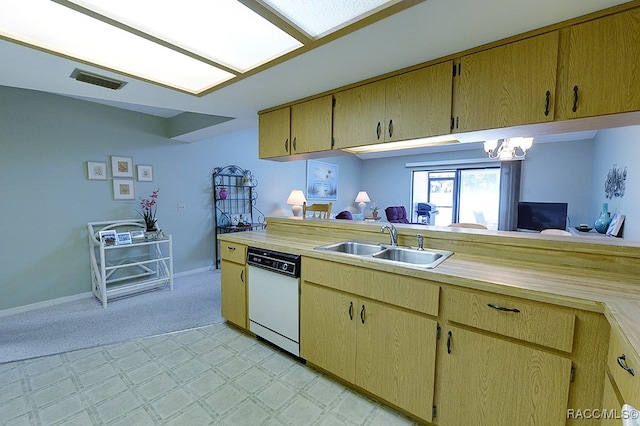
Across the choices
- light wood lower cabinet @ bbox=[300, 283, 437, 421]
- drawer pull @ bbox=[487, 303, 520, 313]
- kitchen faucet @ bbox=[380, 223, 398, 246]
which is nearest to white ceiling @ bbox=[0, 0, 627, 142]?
kitchen faucet @ bbox=[380, 223, 398, 246]

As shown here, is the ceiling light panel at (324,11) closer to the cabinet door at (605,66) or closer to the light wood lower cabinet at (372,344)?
the cabinet door at (605,66)

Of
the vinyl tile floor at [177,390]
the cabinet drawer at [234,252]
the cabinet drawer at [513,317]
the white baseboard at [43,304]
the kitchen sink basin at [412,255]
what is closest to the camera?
the cabinet drawer at [513,317]

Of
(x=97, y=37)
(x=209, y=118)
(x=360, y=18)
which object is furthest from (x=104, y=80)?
(x=360, y=18)

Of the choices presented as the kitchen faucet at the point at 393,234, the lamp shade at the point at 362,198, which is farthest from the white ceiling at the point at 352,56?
the lamp shade at the point at 362,198

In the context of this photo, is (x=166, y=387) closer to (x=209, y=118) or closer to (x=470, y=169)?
(x=209, y=118)

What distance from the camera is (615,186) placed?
3.10 m

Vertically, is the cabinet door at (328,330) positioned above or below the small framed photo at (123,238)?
below

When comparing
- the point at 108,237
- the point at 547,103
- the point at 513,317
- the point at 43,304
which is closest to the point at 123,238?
the point at 108,237

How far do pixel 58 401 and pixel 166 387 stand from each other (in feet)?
2.03

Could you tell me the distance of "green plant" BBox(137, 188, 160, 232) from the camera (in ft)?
12.3

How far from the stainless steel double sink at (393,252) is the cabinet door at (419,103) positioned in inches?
31.8

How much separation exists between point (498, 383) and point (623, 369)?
1.71 ft

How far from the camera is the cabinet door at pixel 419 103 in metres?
1.72

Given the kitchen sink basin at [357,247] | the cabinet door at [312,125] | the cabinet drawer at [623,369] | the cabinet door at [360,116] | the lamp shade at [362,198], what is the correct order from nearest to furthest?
the cabinet drawer at [623,369]
the cabinet door at [360,116]
the kitchen sink basin at [357,247]
the cabinet door at [312,125]
the lamp shade at [362,198]
